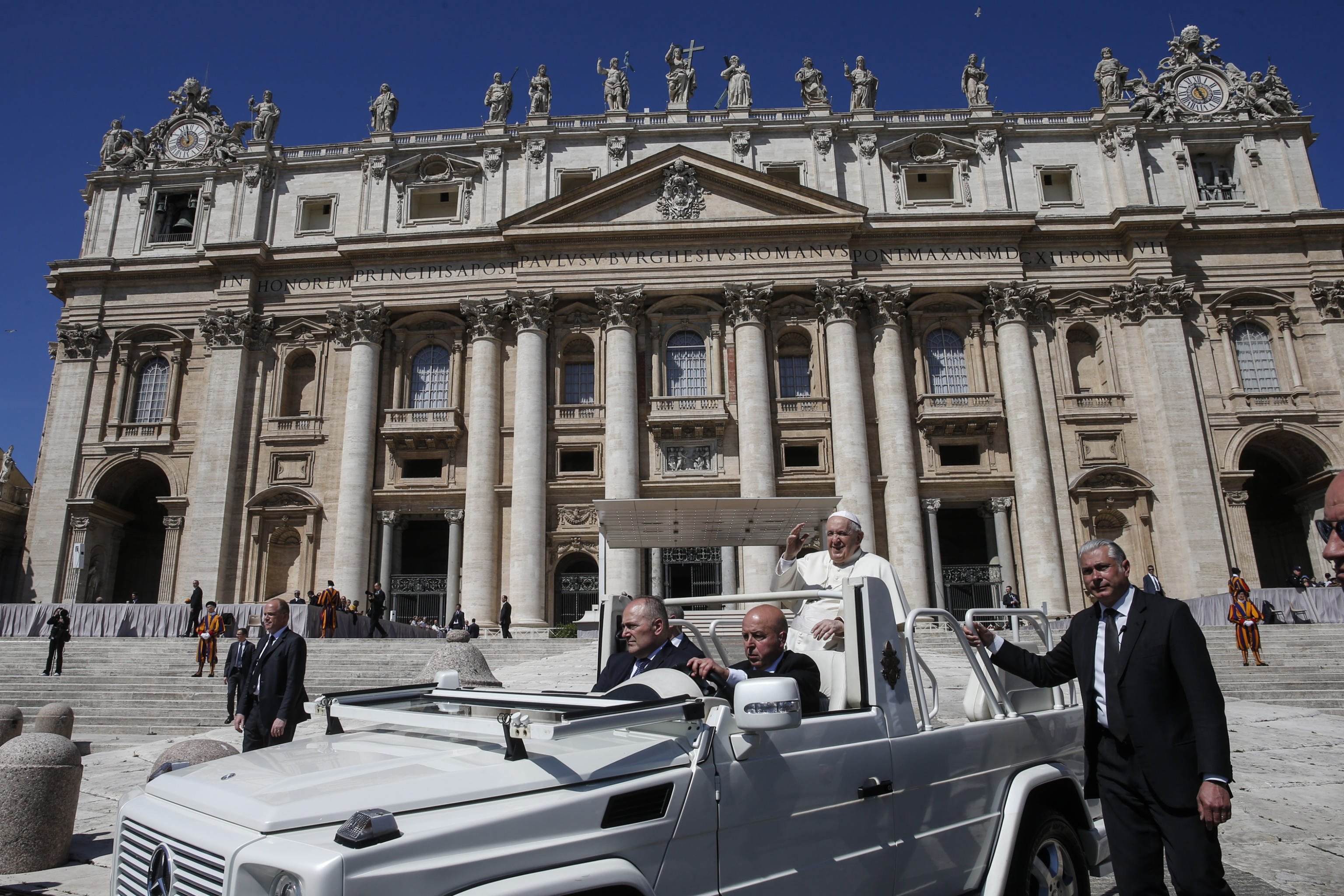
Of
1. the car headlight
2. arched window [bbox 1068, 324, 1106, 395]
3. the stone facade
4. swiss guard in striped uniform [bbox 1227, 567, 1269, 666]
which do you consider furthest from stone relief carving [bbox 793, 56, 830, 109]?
the car headlight

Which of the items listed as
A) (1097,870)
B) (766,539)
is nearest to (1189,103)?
(766,539)

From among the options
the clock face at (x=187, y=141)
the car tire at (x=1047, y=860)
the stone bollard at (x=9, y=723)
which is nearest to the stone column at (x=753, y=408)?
the stone bollard at (x=9, y=723)

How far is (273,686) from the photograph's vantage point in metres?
6.95

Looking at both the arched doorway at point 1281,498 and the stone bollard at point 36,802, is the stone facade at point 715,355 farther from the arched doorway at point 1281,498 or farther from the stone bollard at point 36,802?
the stone bollard at point 36,802

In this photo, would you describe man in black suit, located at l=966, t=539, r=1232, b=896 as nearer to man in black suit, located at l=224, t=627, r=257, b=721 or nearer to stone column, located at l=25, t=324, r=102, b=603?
man in black suit, located at l=224, t=627, r=257, b=721

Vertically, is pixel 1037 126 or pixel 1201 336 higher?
pixel 1037 126

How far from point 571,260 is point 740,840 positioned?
1139 inches

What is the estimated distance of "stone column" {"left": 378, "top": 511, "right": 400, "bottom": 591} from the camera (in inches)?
1136

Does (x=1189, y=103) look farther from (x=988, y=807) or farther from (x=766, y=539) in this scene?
(x=988, y=807)

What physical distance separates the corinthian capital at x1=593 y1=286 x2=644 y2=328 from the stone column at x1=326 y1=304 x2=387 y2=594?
794cm

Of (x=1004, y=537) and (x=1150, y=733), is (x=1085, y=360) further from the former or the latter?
(x=1150, y=733)

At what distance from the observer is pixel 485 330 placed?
30125 mm

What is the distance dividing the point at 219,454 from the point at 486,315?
34.3ft

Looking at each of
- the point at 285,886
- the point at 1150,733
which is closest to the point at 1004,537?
the point at 1150,733
